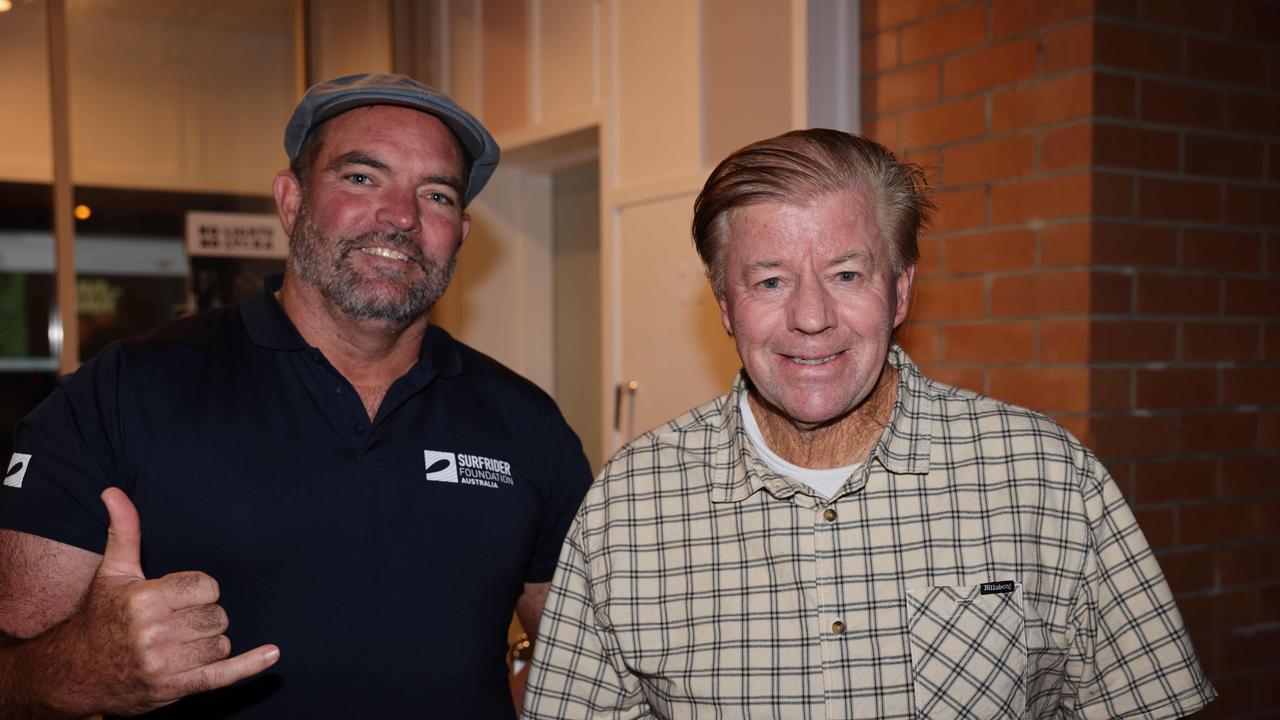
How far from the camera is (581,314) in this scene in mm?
4648

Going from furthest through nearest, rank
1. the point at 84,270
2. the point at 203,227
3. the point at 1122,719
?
the point at 203,227
the point at 84,270
the point at 1122,719

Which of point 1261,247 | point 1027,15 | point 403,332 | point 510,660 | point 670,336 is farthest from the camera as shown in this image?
point 670,336

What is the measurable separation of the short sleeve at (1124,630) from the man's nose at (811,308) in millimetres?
426

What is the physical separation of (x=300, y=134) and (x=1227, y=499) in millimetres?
2351

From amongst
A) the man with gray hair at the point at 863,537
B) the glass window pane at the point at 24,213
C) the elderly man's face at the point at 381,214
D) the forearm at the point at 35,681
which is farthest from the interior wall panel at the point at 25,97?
the man with gray hair at the point at 863,537

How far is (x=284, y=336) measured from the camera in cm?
188

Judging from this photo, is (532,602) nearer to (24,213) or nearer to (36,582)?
(36,582)

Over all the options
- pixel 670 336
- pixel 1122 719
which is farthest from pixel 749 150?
pixel 670 336

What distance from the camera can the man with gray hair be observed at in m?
1.45

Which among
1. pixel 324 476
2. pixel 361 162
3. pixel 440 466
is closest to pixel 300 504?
pixel 324 476

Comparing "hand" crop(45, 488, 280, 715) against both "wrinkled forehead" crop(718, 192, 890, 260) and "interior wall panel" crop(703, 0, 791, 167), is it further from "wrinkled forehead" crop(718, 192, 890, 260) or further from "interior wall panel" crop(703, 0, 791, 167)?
"interior wall panel" crop(703, 0, 791, 167)

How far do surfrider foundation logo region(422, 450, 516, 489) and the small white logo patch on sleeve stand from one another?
62 cm

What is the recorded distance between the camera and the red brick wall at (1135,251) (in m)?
2.41

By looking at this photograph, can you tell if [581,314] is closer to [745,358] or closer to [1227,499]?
[1227,499]
